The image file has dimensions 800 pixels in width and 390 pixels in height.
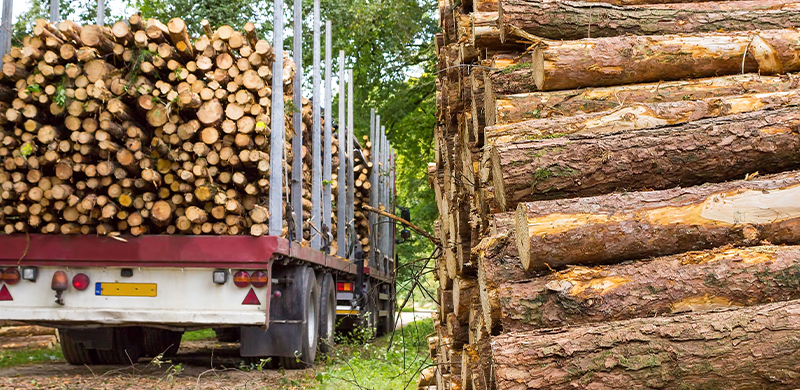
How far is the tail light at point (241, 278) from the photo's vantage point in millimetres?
7254

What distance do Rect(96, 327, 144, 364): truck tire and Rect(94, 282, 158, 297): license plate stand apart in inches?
56.0

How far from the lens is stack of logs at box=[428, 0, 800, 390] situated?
3115 millimetres

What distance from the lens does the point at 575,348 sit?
10.3ft

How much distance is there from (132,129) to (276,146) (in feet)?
3.85

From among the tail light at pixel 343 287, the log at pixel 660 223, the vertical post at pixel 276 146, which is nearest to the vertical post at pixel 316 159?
the vertical post at pixel 276 146

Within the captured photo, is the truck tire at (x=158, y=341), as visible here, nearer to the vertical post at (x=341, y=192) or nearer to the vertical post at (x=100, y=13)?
the vertical post at (x=341, y=192)

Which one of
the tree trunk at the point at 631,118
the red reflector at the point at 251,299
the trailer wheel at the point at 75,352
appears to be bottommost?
the trailer wheel at the point at 75,352

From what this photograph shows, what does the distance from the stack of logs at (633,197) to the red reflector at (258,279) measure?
2.69 meters

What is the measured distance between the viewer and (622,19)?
4516 millimetres

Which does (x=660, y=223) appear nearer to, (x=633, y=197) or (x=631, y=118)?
(x=633, y=197)

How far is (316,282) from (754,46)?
5.60 m

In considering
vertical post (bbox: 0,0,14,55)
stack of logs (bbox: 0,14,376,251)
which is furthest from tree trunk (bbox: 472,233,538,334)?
vertical post (bbox: 0,0,14,55)

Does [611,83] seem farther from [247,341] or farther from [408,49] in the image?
[408,49]

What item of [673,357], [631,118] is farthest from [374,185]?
[673,357]
